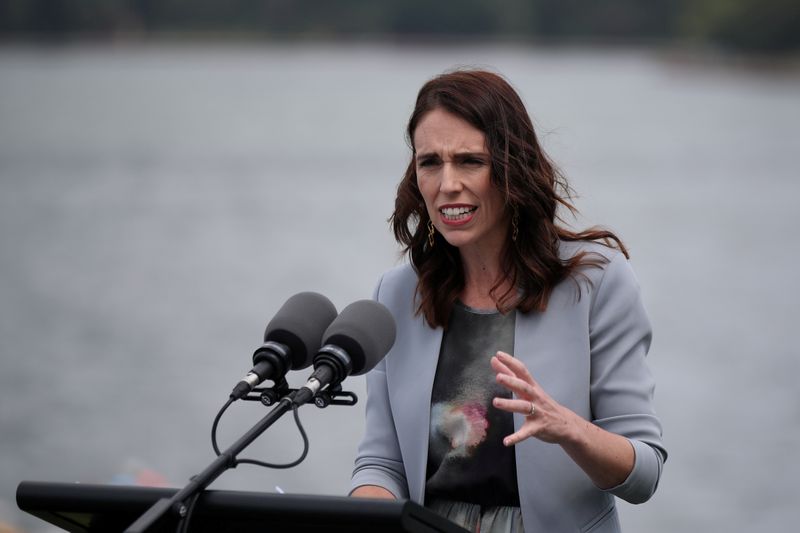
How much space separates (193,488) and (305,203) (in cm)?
3229

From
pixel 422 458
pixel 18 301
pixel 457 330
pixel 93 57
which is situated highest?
pixel 457 330

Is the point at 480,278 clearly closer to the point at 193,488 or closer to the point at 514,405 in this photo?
the point at 514,405

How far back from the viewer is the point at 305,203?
1345 inches

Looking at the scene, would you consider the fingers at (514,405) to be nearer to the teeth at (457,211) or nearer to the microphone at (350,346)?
the microphone at (350,346)

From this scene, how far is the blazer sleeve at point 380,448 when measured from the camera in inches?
113

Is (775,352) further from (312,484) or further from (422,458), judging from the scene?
(422,458)

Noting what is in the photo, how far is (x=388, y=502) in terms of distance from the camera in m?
1.97

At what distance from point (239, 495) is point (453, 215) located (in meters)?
0.94

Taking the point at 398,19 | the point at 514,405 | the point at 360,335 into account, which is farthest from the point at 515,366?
the point at 398,19

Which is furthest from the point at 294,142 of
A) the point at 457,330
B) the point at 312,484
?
the point at 457,330

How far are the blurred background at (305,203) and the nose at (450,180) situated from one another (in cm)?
51

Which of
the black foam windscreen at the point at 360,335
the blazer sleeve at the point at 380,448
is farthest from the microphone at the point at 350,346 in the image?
the blazer sleeve at the point at 380,448

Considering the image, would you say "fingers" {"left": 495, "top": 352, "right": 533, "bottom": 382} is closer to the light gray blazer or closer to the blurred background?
the light gray blazer

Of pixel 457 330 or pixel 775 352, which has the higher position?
pixel 457 330
